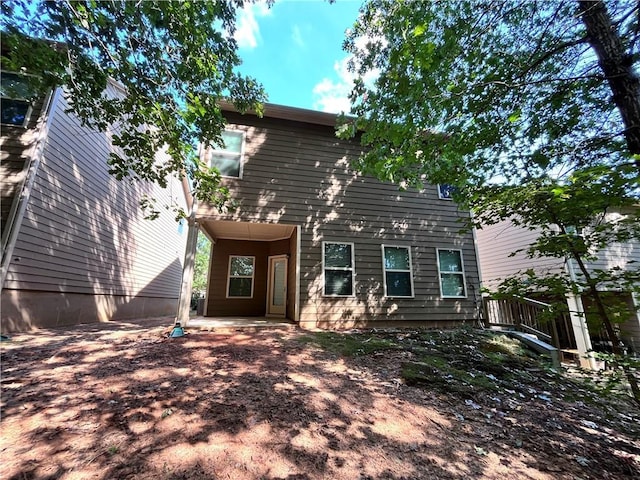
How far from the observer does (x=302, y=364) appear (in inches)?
161

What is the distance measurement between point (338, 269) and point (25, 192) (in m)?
6.89

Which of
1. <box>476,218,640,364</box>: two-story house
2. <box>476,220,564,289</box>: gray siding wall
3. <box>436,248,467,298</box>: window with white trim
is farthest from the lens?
<box>476,220,564,289</box>: gray siding wall

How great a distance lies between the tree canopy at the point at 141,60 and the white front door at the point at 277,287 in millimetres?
4740

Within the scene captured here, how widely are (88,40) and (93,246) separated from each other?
19.8 feet

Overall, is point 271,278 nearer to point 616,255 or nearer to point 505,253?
point 505,253

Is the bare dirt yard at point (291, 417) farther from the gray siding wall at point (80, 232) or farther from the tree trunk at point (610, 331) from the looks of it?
the gray siding wall at point (80, 232)

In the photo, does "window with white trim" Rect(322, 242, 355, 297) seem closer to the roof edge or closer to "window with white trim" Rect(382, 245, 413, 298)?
"window with white trim" Rect(382, 245, 413, 298)

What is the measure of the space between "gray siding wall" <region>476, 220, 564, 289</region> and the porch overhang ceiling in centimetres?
717

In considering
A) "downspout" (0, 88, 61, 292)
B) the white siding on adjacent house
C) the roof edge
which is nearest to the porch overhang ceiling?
the roof edge

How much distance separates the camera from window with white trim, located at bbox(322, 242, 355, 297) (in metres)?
7.44

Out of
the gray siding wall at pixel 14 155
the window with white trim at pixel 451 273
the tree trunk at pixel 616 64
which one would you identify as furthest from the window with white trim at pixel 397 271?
the gray siding wall at pixel 14 155

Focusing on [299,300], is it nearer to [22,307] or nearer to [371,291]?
[371,291]

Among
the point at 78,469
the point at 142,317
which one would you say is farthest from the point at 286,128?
the point at 142,317

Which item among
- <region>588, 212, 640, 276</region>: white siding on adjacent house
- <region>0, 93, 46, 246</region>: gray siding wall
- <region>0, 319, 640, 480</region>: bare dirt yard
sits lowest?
<region>0, 319, 640, 480</region>: bare dirt yard
